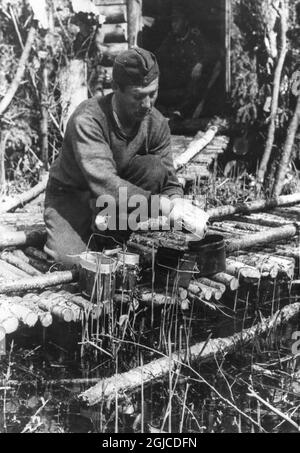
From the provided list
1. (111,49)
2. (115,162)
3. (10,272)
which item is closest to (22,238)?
(10,272)

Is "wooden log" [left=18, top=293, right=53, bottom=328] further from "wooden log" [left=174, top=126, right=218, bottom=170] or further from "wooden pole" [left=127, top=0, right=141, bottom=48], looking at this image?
"wooden pole" [left=127, top=0, right=141, bottom=48]

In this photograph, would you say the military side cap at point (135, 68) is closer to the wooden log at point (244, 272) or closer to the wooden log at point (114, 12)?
the wooden log at point (244, 272)

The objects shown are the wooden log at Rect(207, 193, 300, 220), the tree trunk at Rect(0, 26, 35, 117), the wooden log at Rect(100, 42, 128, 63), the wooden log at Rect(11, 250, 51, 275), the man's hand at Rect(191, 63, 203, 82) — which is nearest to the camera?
the wooden log at Rect(11, 250, 51, 275)

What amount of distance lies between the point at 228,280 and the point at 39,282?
1.19 meters

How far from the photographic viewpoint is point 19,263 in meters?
4.23

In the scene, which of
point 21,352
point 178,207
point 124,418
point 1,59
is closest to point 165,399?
point 124,418

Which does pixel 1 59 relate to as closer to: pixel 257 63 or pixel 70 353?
pixel 257 63

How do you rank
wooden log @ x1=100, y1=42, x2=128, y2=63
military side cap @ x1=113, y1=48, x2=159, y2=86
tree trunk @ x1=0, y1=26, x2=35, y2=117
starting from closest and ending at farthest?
military side cap @ x1=113, y1=48, x2=159, y2=86, tree trunk @ x1=0, y1=26, x2=35, y2=117, wooden log @ x1=100, y1=42, x2=128, y2=63

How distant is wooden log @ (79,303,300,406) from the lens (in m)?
2.84

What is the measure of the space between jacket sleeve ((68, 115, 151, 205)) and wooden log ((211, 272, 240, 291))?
0.73 meters

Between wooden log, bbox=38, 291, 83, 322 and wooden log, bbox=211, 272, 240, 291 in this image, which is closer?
wooden log, bbox=38, 291, 83, 322

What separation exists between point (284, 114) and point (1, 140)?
11.5 feet

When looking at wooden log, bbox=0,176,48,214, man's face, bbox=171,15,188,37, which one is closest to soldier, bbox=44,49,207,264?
wooden log, bbox=0,176,48,214

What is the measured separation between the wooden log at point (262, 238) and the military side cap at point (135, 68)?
1.32 metres
